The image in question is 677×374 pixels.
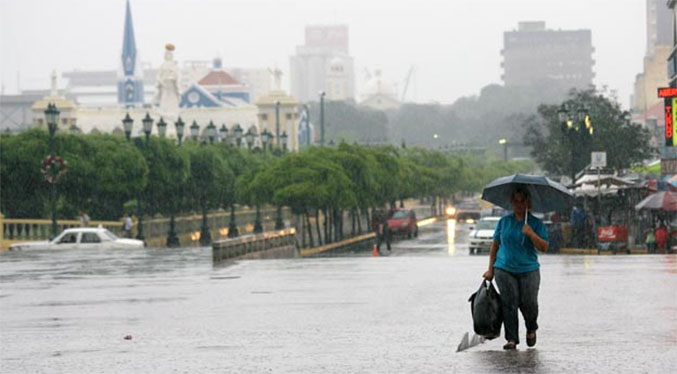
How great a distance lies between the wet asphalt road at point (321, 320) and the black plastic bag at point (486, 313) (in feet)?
0.84

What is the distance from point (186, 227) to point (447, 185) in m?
57.7

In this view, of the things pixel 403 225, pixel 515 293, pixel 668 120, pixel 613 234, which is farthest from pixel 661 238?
pixel 515 293

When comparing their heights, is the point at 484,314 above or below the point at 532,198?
below

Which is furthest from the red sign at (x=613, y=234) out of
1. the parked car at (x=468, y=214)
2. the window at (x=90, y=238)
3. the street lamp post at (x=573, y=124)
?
the parked car at (x=468, y=214)

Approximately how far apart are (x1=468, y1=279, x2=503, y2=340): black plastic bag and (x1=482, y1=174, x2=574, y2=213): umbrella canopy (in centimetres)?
105

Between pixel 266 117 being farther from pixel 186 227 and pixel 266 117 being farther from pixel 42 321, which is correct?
pixel 42 321

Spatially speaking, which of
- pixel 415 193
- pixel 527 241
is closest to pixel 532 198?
pixel 527 241

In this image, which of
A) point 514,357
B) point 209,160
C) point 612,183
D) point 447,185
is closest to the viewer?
point 514,357

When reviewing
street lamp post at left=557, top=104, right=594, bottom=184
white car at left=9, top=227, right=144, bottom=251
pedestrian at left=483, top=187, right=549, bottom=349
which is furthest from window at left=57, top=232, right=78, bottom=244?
pedestrian at left=483, top=187, right=549, bottom=349

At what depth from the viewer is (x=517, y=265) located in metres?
15.0

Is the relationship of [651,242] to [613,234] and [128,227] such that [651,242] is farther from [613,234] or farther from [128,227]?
[128,227]

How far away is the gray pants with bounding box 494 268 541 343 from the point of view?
15.1 metres

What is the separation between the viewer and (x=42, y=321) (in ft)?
69.4

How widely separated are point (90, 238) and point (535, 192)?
38.9m
